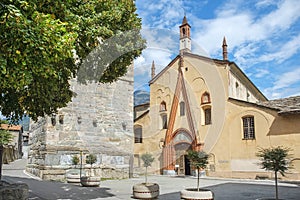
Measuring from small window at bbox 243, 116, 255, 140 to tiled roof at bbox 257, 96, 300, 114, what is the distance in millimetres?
1642

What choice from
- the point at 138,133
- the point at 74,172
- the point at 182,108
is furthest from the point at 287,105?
the point at 74,172

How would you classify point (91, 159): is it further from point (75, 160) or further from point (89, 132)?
point (89, 132)

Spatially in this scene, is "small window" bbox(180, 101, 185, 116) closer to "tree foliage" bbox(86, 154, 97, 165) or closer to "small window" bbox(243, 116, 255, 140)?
"small window" bbox(243, 116, 255, 140)

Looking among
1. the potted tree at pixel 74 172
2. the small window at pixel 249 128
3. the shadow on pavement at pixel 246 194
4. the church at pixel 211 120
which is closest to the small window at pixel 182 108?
the church at pixel 211 120

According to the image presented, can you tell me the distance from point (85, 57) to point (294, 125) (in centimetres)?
1668

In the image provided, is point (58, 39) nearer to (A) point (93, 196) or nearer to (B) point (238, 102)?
(A) point (93, 196)

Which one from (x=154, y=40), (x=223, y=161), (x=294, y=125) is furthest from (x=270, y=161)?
(x=223, y=161)

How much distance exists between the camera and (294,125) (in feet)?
64.8

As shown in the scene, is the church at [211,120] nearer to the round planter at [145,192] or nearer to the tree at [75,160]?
the tree at [75,160]

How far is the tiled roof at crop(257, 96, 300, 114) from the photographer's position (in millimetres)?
19602

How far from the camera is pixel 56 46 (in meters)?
5.02

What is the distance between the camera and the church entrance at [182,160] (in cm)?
2586

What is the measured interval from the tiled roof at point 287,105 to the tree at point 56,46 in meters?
14.3

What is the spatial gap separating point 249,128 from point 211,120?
344cm
